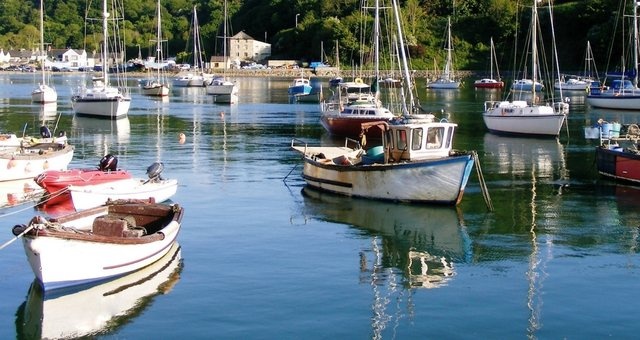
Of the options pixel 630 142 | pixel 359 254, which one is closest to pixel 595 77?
pixel 630 142

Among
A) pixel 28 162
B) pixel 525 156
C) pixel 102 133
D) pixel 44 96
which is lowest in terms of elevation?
pixel 525 156

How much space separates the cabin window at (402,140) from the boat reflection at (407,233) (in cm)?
206

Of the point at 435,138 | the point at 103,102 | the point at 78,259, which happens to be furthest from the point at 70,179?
the point at 103,102

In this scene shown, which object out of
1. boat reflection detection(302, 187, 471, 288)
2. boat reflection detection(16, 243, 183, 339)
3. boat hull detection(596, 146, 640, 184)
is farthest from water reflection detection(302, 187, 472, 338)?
boat hull detection(596, 146, 640, 184)

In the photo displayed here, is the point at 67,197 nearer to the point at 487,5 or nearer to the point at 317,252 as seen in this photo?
the point at 317,252

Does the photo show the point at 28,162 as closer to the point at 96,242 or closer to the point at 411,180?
the point at 411,180

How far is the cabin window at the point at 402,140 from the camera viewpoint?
102 feet

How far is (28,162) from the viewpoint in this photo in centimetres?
3694

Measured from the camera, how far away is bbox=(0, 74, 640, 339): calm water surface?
61.8 feet

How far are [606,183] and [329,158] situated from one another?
11.6 m

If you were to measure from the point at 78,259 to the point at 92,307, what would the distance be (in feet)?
3.76

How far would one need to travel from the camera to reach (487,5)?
602 ft

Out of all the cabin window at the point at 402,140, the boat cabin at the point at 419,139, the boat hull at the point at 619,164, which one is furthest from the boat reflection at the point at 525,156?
the cabin window at the point at 402,140

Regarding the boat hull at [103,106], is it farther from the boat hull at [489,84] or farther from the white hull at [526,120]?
the boat hull at [489,84]
